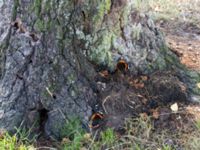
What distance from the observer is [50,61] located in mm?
3238

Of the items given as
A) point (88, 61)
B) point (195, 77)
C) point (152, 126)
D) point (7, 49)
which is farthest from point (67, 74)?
point (195, 77)

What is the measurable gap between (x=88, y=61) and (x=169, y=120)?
0.70m

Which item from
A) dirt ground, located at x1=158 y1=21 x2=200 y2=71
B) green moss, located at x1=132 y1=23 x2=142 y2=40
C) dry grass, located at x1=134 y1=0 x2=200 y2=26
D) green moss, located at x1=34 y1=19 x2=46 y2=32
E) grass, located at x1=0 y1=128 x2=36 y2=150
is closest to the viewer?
grass, located at x1=0 y1=128 x2=36 y2=150

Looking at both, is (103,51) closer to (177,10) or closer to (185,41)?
(185,41)

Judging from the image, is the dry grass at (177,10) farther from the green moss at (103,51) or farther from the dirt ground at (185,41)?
the green moss at (103,51)

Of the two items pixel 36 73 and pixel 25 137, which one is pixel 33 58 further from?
pixel 25 137

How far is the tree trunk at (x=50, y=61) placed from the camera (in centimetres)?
321

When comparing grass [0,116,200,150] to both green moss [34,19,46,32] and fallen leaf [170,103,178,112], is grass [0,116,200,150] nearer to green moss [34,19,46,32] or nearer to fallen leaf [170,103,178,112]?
fallen leaf [170,103,178,112]

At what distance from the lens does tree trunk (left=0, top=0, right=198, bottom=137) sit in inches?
126

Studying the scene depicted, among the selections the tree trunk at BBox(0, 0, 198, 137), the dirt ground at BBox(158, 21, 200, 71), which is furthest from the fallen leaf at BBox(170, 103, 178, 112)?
the dirt ground at BBox(158, 21, 200, 71)

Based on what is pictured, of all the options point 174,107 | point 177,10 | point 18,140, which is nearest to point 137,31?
point 174,107

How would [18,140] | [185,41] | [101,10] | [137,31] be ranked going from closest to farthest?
[18,140]
[101,10]
[137,31]
[185,41]

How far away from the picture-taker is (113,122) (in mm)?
3271

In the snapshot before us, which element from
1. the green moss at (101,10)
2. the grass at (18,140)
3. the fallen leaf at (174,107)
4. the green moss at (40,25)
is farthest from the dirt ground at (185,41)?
the grass at (18,140)
